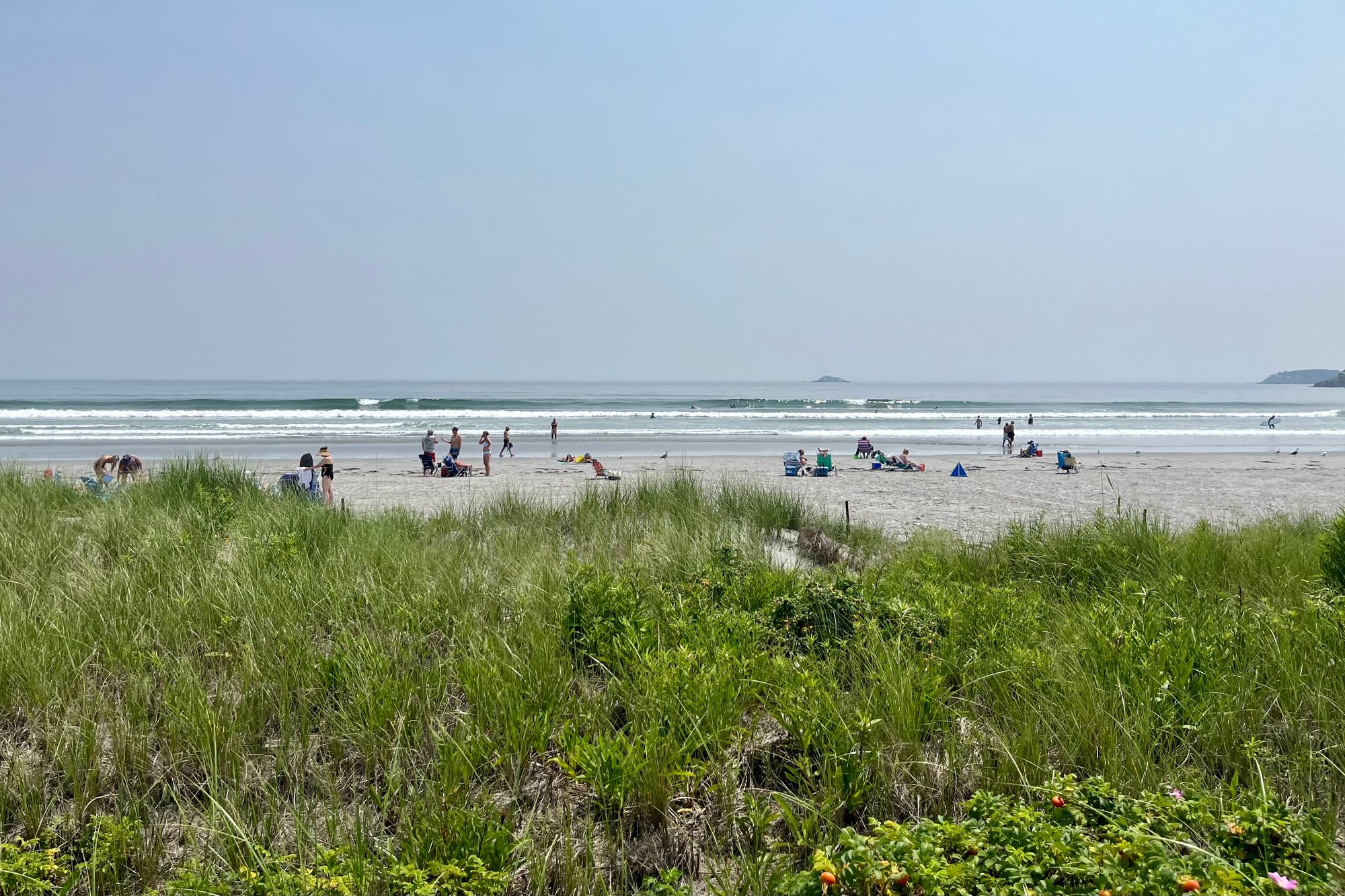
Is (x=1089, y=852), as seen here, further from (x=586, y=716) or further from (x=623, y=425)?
(x=623, y=425)

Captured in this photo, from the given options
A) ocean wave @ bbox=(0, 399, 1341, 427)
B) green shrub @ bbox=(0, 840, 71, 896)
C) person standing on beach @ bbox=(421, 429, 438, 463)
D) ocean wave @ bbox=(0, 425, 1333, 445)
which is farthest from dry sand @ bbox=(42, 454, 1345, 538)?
ocean wave @ bbox=(0, 399, 1341, 427)

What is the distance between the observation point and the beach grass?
9.07 feet

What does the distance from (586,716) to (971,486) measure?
16878 mm

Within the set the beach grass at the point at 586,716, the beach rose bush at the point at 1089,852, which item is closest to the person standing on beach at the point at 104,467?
the beach grass at the point at 586,716

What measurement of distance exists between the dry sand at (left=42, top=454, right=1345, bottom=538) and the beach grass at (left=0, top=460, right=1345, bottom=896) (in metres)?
4.22

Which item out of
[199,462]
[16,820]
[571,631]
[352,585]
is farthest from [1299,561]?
[199,462]

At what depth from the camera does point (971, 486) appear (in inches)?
734

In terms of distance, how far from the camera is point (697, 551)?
19.9 ft

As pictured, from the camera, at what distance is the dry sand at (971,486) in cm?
1219

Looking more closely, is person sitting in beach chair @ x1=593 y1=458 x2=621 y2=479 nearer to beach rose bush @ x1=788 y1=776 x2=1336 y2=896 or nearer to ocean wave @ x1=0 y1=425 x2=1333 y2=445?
beach rose bush @ x1=788 y1=776 x2=1336 y2=896

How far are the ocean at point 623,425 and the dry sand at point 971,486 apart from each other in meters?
4.55

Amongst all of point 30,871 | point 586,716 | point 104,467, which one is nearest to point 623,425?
point 104,467

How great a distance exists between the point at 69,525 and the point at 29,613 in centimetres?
294

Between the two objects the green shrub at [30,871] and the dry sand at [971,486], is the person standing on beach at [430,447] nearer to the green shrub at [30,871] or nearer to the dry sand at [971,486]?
the dry sand at [971,486]
